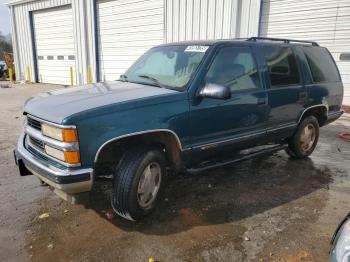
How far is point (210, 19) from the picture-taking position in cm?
1161

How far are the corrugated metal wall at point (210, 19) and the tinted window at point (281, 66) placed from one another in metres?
6.42

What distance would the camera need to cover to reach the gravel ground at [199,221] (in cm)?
301

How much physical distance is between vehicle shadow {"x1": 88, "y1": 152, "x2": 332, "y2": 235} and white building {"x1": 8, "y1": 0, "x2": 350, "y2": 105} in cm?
623

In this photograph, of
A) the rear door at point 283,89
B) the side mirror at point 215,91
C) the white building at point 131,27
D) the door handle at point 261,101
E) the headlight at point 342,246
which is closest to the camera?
the headlight at point 342,246

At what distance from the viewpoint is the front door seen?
370 centimetres

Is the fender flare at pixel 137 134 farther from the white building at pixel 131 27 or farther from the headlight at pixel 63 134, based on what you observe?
the white building at pixel 131 27

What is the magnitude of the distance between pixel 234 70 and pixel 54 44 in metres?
15.8

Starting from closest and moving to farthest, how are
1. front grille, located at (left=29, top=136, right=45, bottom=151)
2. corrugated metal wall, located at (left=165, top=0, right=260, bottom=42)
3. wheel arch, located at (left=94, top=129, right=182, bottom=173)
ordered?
wheel arch, located at (left=94, top=129, right=182, bottom=173) → front grille, located at (left=29, top=136, right=45, bottom=151) → corrugated metal wall, located at (left=165, top=0, right=260, bottom=42)

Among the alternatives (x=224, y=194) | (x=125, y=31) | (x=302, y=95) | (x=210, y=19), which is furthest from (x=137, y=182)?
(x=125, y=31)

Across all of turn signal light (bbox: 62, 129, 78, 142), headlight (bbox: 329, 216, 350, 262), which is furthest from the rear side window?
turn signal light (bbox: 62, 129, 78, 142)

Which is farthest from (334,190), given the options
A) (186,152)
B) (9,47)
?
(9,47)

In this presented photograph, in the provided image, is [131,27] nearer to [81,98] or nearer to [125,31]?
[125,31]

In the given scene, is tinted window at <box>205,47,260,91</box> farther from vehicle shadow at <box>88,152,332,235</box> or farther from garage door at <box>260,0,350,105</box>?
garage door at <box>260,0,350,105</box>

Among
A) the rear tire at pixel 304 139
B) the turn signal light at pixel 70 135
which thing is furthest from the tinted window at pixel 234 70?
the turn signal light at pixel 70 135
